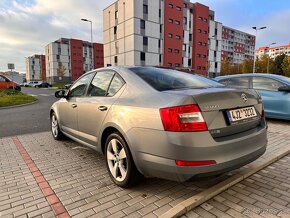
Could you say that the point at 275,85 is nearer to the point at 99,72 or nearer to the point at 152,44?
the point at 99,72

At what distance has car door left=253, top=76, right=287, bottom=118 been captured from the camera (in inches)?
274

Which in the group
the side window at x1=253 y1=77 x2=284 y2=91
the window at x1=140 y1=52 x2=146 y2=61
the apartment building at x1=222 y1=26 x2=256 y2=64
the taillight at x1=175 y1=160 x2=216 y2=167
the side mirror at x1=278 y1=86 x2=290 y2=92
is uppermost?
the apartment building at x1=222 y1=26 x2=256 y2=64

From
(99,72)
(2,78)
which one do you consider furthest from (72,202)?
(2,78)

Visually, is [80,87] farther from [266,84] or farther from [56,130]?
[266,84]

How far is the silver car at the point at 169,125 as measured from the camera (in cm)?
235

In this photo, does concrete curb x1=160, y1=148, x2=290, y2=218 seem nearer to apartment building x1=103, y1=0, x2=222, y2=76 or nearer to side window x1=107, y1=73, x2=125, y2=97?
side window x1=107, y1=73, x2=125, y2=97

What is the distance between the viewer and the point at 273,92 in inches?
280

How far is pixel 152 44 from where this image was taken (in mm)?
45719

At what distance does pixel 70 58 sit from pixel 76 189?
90478 mm

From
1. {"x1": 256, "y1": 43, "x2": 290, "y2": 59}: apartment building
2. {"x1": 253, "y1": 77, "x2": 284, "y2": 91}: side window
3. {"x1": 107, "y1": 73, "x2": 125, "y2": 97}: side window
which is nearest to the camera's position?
{"x1": 107, "y1": 73, "x2": 125, "y2": 97}: side window

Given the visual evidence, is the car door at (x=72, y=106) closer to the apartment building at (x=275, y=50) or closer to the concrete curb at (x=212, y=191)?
the concrete curb at (x=212, y=191)

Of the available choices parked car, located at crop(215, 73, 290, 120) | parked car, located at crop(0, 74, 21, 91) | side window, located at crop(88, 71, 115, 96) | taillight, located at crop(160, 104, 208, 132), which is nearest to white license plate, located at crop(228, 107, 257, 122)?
taillight, located at crop(160, 104, 208, 132)

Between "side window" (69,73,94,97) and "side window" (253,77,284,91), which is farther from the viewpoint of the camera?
"side window" (253,77,284,91)

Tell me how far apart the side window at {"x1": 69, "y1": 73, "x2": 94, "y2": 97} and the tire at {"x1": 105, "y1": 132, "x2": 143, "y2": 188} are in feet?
4.52
